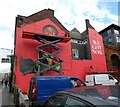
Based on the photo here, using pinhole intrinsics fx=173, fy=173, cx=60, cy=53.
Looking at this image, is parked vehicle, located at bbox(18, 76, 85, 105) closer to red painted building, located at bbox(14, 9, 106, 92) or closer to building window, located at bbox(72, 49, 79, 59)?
red painted building, located at bbox(14, 9, 106, 92)

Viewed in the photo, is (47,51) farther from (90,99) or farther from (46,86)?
(90,99)

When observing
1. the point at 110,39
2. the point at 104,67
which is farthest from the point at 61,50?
the point at 110,39

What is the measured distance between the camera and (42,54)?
66.2ft

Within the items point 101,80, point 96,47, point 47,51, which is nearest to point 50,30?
point 47,51

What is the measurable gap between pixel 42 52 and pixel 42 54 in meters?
0.25

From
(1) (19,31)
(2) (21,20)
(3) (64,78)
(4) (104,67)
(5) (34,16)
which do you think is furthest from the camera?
(4) (104,67)

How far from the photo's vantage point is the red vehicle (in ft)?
62.4

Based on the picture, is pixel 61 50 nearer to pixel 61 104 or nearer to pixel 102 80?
pixel 102 80

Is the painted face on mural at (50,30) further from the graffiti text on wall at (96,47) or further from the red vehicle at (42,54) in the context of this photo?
the graffiti text on wall at (96,47)

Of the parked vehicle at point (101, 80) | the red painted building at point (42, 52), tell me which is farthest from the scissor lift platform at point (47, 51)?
the parked vehicle at point (101, 80)

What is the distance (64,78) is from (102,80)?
37.4 feet

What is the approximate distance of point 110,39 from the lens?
47.0 metres

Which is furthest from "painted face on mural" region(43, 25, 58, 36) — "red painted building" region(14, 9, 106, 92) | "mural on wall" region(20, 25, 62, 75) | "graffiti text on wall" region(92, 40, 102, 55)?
"graffiti text on wall" region(92, 40, 102, 55)

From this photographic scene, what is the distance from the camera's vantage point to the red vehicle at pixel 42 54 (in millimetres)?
19020
